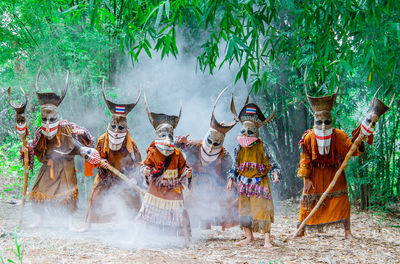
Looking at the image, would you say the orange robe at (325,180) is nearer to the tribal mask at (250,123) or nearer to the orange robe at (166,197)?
the tribal mask at (250,123)

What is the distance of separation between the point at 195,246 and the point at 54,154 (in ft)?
7.23

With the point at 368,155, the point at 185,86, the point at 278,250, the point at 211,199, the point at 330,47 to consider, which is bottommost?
the point at 278,250

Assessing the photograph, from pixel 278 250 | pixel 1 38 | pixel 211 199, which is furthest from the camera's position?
pixel 1 38

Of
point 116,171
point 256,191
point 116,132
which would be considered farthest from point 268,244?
point 116,132

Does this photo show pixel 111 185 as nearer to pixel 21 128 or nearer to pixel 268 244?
pixel 21 128

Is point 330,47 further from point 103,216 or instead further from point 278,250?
point 103,216

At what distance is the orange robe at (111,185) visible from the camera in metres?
4.87

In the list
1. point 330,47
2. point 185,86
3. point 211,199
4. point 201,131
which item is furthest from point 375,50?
point 185,86

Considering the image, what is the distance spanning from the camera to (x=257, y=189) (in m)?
4.31

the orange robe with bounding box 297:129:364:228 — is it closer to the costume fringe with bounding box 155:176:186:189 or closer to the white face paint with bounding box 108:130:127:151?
the costume fringe with bounding box 155:176:186:189

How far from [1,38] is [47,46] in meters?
0.66

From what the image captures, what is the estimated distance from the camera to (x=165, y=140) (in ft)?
13.6

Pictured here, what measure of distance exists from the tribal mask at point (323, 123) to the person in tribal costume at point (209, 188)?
110 cm

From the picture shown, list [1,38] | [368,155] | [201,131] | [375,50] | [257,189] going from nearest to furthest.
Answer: [375,50]
[257,189]
[1,38]
[368,155]
[201,131]
